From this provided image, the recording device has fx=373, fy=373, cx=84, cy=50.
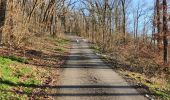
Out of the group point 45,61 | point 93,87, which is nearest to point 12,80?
point 93,87

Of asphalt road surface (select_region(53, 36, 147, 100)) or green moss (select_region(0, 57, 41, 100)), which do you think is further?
asphalt road surface (select_region(53, 36, 147, 100))

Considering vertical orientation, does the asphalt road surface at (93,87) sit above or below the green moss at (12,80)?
below

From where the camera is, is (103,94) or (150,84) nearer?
(103,94)

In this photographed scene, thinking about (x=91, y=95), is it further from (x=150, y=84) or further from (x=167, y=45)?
(x=167, y=45)

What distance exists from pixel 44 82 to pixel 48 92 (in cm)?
263

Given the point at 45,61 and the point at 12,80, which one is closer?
the point at 12,80

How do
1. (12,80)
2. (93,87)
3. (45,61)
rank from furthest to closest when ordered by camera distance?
1. (45,61)
2. (93,87)
3. (12,80)

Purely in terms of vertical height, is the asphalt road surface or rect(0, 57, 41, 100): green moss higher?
rect(0, 57, 41, 100): green moss

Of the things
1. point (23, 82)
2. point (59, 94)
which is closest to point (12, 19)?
point (23, 82)

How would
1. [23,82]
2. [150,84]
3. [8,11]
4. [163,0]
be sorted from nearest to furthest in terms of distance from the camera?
[23,82] → [150,84] → [8,11] → [163,0]

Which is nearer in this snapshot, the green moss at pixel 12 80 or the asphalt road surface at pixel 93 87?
the green moss at pixel 12 80

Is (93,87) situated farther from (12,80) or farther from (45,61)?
(45,61)

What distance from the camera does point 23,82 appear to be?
16.6 metres

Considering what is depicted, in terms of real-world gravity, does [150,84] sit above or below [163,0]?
below
